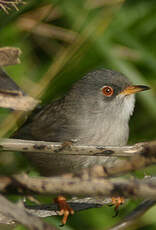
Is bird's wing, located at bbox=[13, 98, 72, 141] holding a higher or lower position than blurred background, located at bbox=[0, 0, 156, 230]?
lower

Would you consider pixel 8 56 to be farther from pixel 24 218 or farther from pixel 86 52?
pixel 86 52

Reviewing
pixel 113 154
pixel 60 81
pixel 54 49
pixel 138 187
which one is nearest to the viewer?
pixel 138 187

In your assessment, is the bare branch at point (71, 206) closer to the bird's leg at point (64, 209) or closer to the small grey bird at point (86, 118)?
the bird's leg at point (64, 209)

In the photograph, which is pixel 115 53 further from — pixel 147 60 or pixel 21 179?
pixel 21 179

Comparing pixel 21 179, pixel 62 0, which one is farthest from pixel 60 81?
pixel 21 179

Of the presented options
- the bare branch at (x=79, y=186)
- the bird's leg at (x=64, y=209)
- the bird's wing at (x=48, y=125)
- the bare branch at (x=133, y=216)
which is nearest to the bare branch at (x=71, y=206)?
the bird's leg at (x=64, y=209)

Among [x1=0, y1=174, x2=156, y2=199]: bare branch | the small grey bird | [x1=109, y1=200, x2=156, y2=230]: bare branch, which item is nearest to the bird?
the small grey bird

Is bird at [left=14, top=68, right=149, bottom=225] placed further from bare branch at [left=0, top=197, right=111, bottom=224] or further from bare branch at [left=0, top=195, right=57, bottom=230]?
bare branch at [left=0, top=195, right=57, bottom=230]
